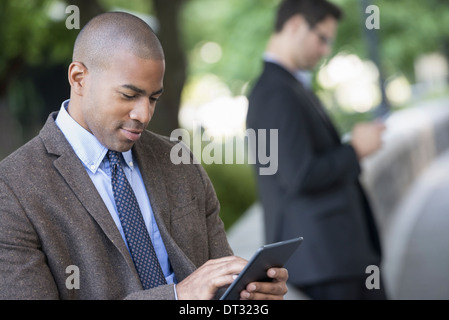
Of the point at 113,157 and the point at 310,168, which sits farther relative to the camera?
the point at 310,168

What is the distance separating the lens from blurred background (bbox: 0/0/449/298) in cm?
742

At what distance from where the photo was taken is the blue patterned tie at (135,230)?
69.6 inches

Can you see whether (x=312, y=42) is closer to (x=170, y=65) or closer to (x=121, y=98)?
(x=121, y=98)

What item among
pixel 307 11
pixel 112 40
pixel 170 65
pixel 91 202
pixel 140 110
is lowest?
pixel 91 202

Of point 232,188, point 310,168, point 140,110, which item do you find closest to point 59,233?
point 140,110

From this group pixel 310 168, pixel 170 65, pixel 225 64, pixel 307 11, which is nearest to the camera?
pixel 310 168

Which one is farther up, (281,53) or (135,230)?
(281,53)

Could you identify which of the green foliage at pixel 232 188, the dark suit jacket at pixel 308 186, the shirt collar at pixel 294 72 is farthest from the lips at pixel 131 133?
the green foliage at pixel 232 188

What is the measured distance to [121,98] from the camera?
1.73 metres

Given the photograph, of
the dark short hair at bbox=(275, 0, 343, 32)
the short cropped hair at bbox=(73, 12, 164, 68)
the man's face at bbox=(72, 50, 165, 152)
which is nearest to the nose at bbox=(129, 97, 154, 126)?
the man's face at bbox=(72, 50, 165, 152)

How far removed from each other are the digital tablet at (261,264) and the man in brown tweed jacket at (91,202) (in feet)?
0.07

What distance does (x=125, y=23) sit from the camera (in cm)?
176

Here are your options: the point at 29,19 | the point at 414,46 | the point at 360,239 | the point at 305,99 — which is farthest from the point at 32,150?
the point at 414,46

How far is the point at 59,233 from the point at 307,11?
2120 millimetres
